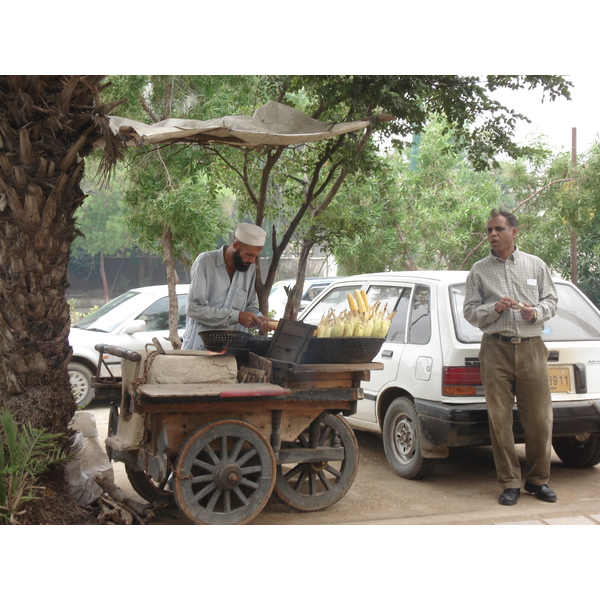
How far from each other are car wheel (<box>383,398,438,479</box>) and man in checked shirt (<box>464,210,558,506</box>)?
658 mm

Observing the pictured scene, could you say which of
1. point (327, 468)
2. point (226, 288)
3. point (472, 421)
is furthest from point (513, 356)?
point (226, 288)

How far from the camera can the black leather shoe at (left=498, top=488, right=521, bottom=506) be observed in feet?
17.3

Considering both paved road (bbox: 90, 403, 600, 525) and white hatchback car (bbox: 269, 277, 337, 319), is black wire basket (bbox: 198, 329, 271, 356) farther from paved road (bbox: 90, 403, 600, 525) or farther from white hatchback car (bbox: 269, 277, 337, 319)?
white hatchback car (bbox: 269, 277, 337, 319)

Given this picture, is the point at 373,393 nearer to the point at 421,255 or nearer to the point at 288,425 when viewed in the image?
the point at 288,425

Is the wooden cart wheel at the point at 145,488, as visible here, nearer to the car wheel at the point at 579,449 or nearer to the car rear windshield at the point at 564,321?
the car rear windshield at the point at 564,321

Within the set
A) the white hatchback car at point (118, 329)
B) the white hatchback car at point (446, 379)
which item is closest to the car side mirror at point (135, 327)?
the white hatchback car at point (118, 329)

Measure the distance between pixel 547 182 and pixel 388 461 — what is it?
8.99 metres

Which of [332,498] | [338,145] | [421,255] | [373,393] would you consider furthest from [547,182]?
[332,498]

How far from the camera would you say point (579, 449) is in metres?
6.35

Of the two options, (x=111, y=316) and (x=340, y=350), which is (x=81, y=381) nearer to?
(x=111, y=316)

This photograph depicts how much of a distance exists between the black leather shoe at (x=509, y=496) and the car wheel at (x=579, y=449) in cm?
110

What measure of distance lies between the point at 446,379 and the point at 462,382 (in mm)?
138

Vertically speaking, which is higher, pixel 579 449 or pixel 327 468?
pixel 327 468

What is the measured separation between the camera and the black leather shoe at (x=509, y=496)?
5273 millimetres
